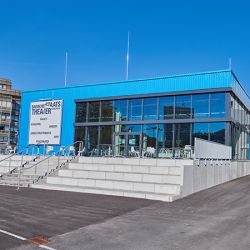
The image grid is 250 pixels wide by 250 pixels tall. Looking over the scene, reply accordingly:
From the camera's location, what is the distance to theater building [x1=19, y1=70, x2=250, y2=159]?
25.1 m

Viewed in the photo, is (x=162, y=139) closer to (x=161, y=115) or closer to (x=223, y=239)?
(x=161, y=115)

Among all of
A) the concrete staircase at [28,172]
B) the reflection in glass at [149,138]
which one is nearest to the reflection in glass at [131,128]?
the reflection in glass at [149,138]

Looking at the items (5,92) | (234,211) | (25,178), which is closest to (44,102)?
(25,178)

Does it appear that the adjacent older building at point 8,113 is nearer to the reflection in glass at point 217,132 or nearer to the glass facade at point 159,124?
the glass facade at point 159,124

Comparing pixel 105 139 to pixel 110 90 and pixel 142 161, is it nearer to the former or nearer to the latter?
pixel 110 90

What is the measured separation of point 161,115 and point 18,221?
18063 millimetres

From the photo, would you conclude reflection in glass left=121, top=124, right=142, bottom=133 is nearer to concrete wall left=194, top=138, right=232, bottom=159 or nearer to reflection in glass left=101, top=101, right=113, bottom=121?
reflection in glass left=101, top=101, right=113, bottom=121

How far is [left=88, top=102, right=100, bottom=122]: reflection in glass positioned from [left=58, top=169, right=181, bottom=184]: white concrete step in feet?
33.7

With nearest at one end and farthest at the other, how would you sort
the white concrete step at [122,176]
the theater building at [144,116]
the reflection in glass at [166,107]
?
the white concrete step at [122,176] → the theater building at [144,116] → the reflection in glass at [166,107]

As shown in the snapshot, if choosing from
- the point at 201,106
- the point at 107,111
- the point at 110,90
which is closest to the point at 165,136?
the point at 201,106

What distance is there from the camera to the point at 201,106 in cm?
2559

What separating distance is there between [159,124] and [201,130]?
9.72 ft

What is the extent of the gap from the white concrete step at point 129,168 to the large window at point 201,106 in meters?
8.49

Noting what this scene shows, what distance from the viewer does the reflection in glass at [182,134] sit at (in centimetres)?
2542
